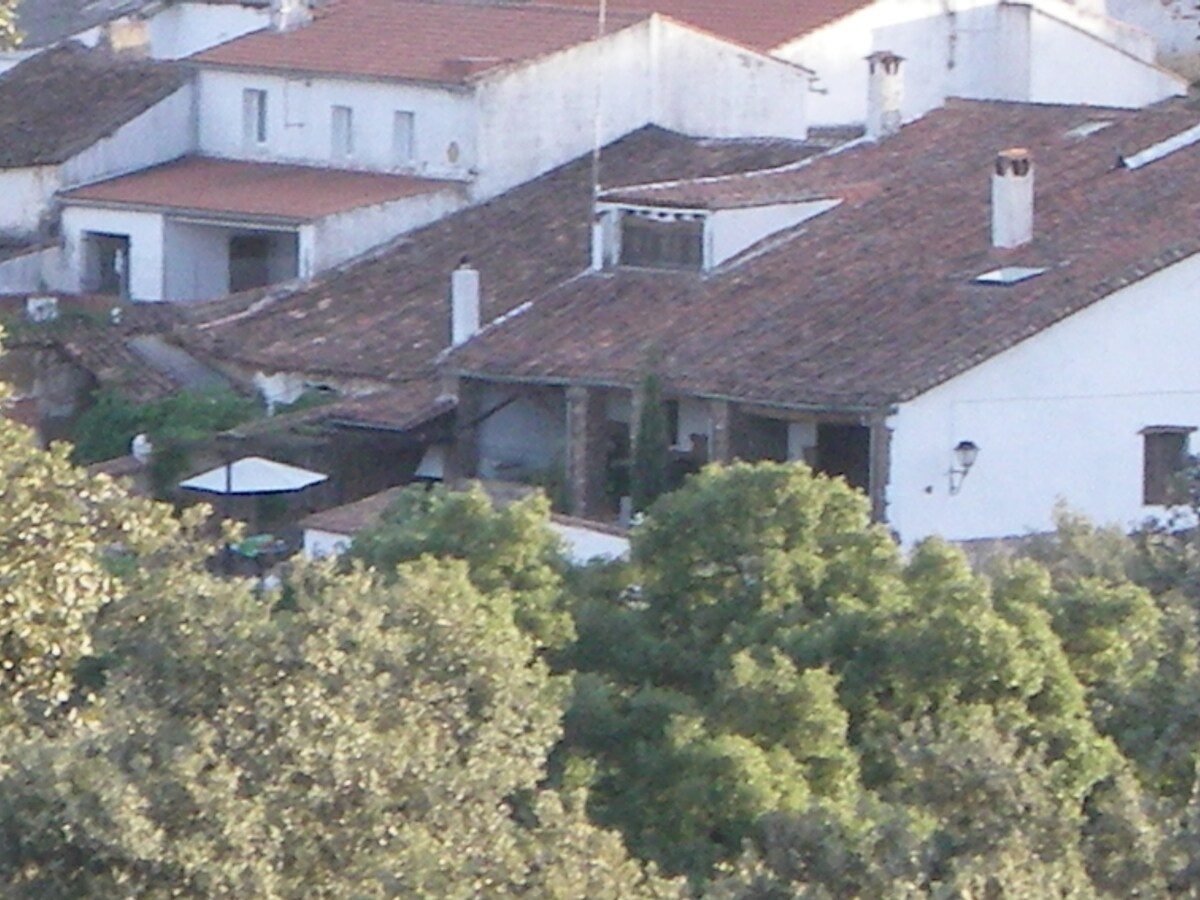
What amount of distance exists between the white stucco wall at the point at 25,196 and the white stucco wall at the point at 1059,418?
13.6 metres

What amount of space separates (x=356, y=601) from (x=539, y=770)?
1084 mm

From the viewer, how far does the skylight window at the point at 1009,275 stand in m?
29.0

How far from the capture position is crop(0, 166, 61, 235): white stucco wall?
38312 millimetres

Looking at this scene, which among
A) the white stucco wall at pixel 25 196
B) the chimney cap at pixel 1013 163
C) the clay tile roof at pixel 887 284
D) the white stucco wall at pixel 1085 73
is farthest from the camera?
the white stucco wall at pixel 1085 73

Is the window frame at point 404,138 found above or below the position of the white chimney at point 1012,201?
above

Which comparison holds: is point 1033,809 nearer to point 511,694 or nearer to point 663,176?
point 511,694

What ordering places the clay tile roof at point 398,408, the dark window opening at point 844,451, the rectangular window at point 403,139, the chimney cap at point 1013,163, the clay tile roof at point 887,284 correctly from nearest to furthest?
the clay tile roof at point 887,284, the dark window opening at point 844,451, the chimney cap at point 1013,163, the clay tile roof at point 398,408, the rectangular window at point 403,139

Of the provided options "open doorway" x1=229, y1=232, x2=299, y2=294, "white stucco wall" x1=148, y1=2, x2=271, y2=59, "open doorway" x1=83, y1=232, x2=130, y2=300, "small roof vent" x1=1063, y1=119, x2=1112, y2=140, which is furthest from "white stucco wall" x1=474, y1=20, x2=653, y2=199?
"white stucco wall" x1=148, y1=2, x2=271, y2=59

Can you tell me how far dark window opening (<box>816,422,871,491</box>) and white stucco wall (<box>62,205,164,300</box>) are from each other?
415 inches

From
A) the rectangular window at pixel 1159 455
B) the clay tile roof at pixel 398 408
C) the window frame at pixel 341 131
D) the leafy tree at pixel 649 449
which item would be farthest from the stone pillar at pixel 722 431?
the window frame at pixel 341 131

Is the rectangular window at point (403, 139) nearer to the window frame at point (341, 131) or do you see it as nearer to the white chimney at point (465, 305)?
the window frame at point (341, 131)

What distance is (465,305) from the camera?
31.9 meters

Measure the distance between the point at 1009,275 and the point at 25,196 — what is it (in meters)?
13.8

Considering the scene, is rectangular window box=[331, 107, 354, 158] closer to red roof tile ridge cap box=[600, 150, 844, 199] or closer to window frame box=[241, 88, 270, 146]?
window frame box=[241, 88, 270, 146]
